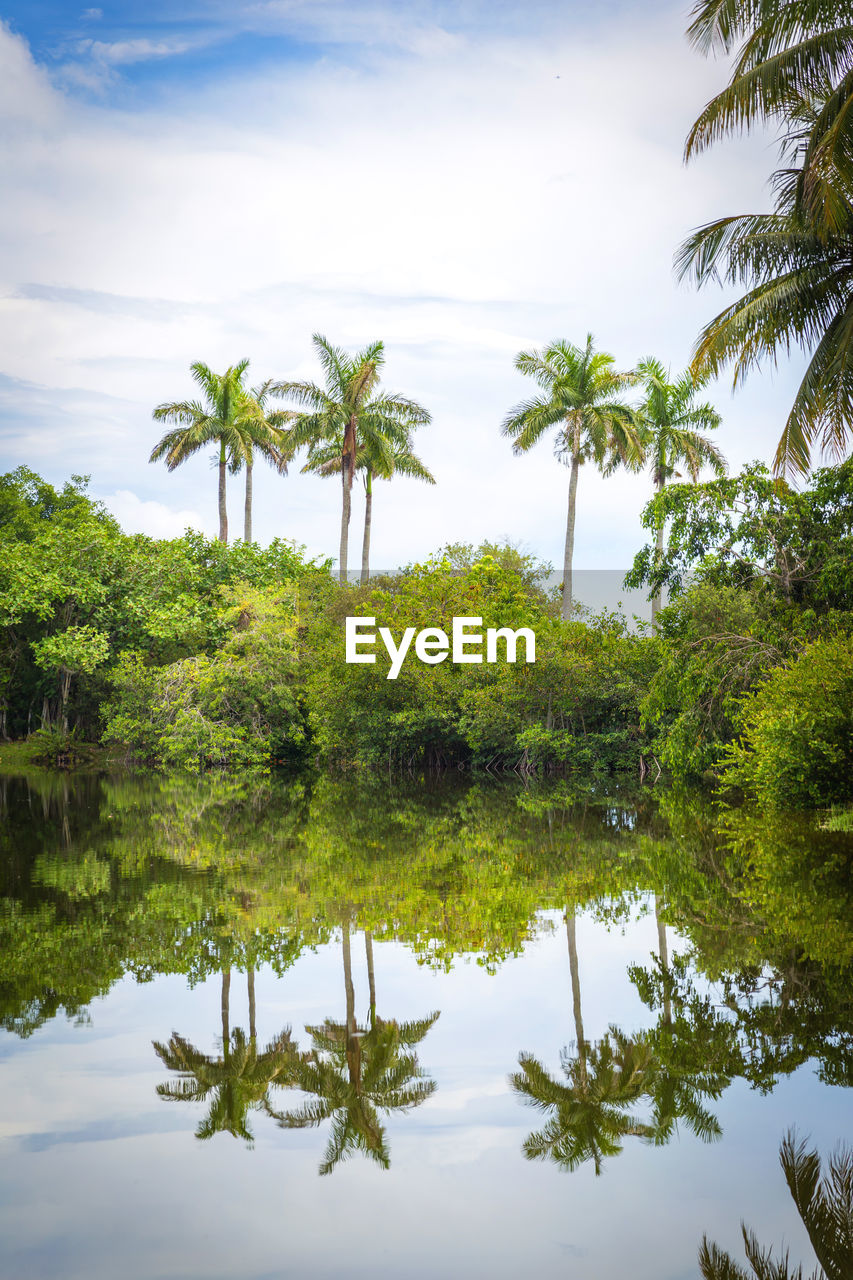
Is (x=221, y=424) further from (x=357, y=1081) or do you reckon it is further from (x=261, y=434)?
(x=357, y=1081)

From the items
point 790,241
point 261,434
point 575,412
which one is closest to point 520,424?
point 575,412

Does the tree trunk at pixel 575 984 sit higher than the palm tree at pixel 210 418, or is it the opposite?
the palm tree at pixel 210 418

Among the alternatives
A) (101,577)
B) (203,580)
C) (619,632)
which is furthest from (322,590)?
(619,632)

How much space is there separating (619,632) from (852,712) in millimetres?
14533

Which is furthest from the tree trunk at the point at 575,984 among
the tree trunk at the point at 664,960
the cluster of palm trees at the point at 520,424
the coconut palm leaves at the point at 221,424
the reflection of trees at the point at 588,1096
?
the coconut palm leaves at the point at 221,424

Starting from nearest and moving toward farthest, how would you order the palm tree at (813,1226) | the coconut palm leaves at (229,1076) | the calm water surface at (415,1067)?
the palm tree at (813,1226) → the calm water surface at (415,1067) → the coconut palm leaves at (229,1076)

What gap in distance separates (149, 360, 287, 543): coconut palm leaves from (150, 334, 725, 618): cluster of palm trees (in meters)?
0.06

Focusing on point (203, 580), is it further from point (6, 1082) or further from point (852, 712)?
point (6, 1082)

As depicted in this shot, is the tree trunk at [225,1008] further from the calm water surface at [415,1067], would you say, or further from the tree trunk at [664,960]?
the tree trunk at [664,960]

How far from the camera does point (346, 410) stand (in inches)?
1489

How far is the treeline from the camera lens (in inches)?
769

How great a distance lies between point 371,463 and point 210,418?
7.92 meters

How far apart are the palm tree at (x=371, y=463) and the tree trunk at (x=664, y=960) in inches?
1162

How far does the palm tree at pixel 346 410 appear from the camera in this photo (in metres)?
37.5
